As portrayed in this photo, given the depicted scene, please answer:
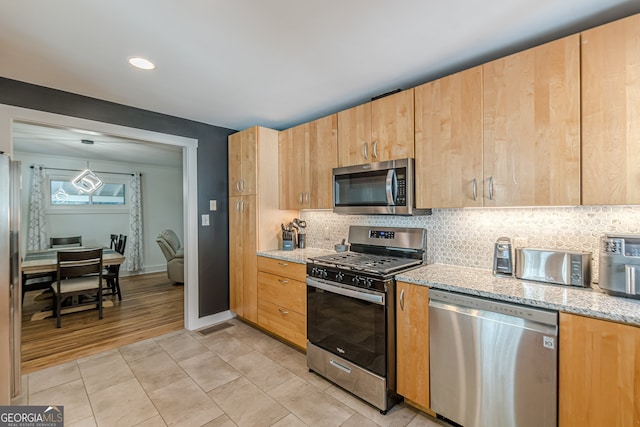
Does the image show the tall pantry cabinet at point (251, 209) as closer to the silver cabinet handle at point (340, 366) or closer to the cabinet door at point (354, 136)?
the cabinet door at point (354, 136)

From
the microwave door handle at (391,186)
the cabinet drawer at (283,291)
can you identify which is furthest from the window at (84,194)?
the microwave door handle at (391,186)

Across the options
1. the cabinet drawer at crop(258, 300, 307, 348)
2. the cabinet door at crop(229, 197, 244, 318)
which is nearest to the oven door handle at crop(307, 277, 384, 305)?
the cabinet drawer at crop(258, 300, 307, 348)

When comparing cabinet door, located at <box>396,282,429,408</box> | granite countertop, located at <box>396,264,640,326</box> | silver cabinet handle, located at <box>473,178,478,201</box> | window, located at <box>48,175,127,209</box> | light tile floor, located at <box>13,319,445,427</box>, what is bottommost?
light tile floor, located at <box>13,319,445,427</box>

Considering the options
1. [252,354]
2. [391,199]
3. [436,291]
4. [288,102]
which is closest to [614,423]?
[436,291]

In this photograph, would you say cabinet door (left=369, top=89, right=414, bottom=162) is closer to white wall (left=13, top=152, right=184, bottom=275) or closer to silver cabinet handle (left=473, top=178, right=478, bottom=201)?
silver cabinet handle (left=473, top=178, right=478, bottom=201)

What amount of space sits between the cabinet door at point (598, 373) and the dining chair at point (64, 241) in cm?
661

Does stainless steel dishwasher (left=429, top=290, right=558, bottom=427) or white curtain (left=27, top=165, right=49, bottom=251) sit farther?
white curtain (left=27, top=165, right=49, bottom=251)

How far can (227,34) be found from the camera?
169 centimetres

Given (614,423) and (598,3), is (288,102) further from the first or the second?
(614,423)

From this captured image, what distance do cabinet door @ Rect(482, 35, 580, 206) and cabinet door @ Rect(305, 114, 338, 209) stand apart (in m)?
1.28

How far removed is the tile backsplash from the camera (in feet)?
5.51

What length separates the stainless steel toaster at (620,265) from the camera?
1383 millimetres

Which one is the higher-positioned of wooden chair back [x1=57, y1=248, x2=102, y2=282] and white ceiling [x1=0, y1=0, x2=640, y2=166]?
white ceiling [x1=0, y1=0, x2=640, y2=166]

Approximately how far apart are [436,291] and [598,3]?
1.71 m
